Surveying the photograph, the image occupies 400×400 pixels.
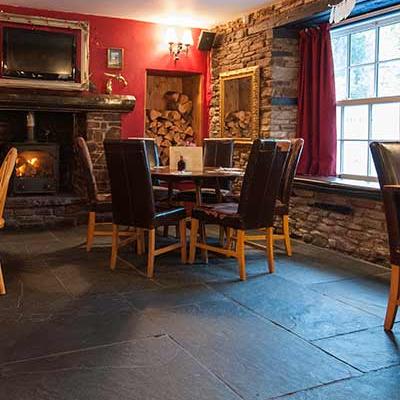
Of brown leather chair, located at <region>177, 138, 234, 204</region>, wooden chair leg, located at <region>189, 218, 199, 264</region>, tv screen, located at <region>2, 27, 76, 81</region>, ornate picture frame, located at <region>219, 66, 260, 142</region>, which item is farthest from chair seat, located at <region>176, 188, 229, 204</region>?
tv screen, located at <region>2, 27, 76, 81</region>

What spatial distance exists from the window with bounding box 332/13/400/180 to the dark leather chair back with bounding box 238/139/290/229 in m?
1.47

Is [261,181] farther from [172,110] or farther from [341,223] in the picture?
[172,110]

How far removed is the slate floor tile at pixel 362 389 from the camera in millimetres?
2080

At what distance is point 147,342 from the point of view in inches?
103

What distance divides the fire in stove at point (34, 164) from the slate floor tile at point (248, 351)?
359 centimetres

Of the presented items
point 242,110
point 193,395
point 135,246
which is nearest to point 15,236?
point 135,246

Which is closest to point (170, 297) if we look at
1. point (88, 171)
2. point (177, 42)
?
point (88, 171)

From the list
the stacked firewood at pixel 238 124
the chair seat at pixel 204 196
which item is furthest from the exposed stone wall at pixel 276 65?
the chair seat at pixel 204 196

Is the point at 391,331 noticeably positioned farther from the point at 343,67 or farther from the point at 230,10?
the point at 230,10

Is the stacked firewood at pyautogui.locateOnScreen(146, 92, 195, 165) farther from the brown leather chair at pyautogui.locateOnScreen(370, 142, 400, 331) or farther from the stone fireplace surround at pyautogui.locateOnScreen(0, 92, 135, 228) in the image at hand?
the brown leather chair at pyautogui.locateOnScreen(370, 142, 400, 331)

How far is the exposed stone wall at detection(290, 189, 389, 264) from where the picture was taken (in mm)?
4328

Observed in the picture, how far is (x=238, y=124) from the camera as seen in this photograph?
6320 mm

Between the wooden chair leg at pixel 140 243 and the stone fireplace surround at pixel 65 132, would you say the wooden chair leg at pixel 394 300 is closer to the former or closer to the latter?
the wooden chair leg at pixel 140 243

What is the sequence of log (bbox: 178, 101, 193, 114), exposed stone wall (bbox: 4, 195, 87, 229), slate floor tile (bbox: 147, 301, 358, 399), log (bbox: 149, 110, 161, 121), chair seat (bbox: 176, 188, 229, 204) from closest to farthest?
slate floor tile (bbox: 147, 301, 358, 399) → chair seat (bbox: 176, 188, 229, 204) → exposed stone wall (bbox: 4, 195, 87, 229) → log (bbox: 149, 110, 161, 121) → log (bbox: 178, 101, 193, 114)
